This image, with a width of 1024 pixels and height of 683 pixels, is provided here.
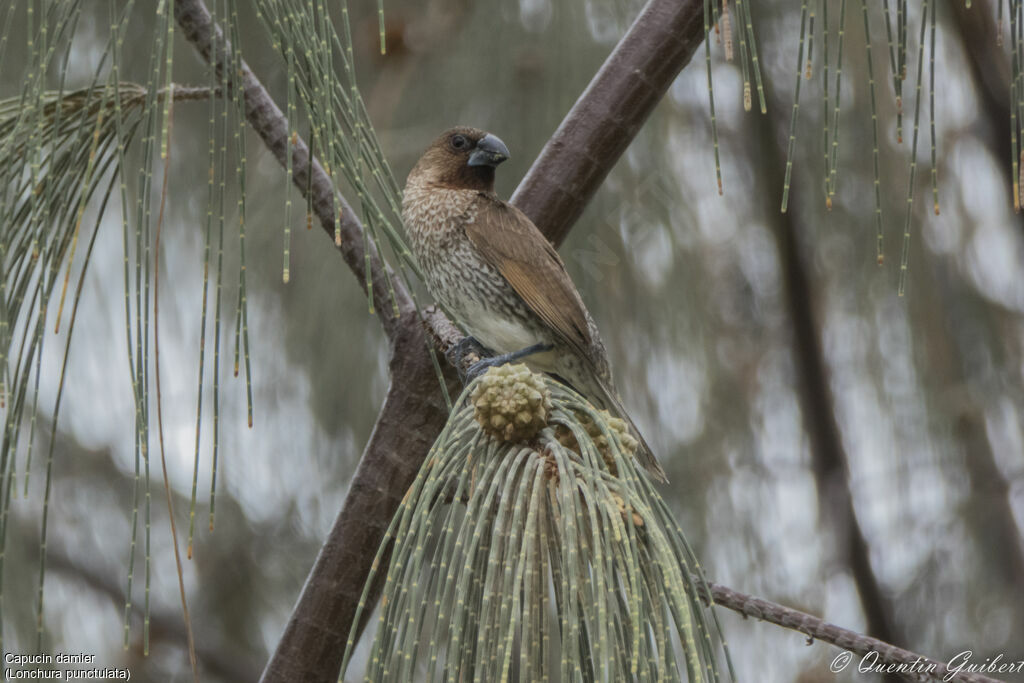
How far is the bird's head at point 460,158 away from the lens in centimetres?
301

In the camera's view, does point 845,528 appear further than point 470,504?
Yes

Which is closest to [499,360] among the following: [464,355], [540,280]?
[464,355]

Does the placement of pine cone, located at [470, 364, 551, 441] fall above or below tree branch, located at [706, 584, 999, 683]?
above

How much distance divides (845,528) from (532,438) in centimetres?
203

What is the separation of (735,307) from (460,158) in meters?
1.13

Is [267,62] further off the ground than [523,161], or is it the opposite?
[267,62]

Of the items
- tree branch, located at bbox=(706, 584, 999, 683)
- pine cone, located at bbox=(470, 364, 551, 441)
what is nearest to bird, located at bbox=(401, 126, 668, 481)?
tree branch, located at bbox=(706, 584, 999, 683)

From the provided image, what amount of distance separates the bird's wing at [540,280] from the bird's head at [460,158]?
27cm

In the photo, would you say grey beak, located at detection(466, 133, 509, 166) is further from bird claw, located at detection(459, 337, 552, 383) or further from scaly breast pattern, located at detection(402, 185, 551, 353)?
bird claw, located at detection(459, 337, 552, 383)

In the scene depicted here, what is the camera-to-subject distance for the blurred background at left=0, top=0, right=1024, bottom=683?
10.5ft

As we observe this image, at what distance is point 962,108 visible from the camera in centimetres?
327

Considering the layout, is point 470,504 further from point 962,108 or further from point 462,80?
point 962,108

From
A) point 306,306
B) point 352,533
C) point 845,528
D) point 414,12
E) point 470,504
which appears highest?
point 414,12

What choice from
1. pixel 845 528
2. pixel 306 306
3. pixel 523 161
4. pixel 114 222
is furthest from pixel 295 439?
pixel 845 528
